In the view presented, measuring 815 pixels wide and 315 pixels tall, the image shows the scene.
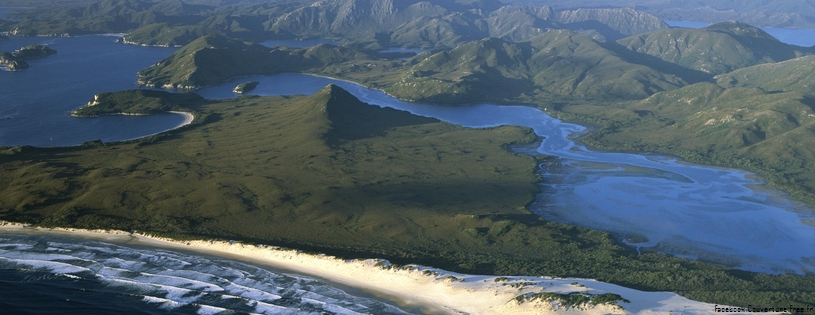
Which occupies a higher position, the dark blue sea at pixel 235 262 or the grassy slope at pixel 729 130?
the grassy slope at pixel 729 130

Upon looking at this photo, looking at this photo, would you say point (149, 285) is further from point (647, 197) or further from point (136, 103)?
point (136, 103)

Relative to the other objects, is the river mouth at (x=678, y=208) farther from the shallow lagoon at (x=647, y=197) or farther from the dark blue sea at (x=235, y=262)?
the dark blue sea at (x=235, y=262)

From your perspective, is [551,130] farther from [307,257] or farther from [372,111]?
[307,257]

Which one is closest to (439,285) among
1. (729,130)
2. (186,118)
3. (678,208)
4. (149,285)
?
(149,285)

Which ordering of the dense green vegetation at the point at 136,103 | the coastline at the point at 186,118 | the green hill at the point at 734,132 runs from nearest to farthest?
the green hill at the point at 734,132 → the coastline at the point at 186,118 → the dense green vegetation at the point at 136,103

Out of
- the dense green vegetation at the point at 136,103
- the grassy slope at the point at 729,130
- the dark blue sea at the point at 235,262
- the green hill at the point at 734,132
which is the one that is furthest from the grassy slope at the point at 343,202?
the grassy slope at the point at 729,130

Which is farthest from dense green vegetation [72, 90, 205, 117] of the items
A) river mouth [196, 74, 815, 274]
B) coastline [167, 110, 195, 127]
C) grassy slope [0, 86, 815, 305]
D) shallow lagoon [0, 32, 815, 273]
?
river mouth [196, 74, 815, 274]

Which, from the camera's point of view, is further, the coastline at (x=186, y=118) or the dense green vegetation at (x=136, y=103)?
the dense green vegetation at (x=136, y=103)
